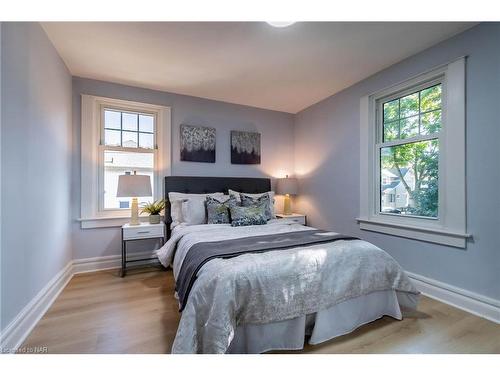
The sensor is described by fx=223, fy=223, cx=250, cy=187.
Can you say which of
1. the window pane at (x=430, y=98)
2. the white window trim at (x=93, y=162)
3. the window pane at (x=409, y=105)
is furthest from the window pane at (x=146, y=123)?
the window pane at (x=430, y=98)

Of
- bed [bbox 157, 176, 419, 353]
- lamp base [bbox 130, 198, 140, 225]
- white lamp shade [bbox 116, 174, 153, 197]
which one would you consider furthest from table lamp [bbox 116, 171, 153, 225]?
bed [bbox 157, 176, 419, 353]

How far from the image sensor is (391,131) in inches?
109

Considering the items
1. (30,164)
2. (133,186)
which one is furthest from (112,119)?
(30,164)

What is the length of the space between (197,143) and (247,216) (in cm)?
148

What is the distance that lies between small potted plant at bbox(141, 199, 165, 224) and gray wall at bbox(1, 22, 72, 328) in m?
0.90

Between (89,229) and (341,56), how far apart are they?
368 cm

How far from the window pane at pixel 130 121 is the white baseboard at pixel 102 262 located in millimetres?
1777

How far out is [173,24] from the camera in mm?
1898

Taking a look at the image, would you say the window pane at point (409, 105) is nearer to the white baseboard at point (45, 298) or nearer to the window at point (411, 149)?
the window at point (411, 149)

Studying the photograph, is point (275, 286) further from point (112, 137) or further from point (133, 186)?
point (112, 137)

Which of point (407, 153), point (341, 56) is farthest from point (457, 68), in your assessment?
point (341, 56)

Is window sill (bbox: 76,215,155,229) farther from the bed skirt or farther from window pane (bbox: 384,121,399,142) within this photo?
window pane (bbox: 384,121,399,142)

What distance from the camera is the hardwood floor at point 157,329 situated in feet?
4.97

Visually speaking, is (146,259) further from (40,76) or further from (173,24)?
(173,24)
